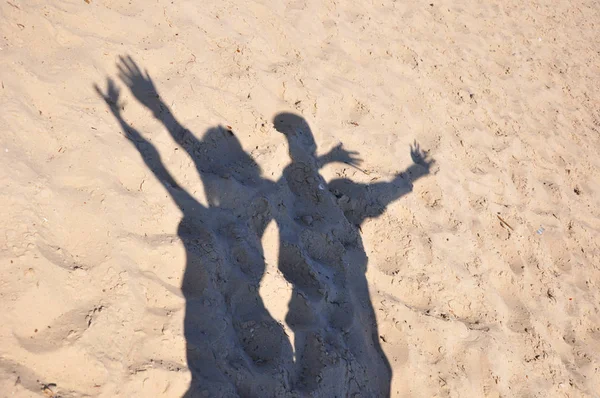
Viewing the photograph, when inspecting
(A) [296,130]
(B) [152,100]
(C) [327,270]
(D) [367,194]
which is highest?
(B) [152,100]

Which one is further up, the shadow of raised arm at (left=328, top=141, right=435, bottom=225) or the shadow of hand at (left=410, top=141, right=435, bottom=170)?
the shadow of hand at (left=410, top=141, right=435, bottom=170)

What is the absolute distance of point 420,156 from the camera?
427 cm

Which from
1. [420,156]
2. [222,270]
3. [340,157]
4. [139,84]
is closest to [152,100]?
[139,84]

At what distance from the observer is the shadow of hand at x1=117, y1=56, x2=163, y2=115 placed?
3236mm

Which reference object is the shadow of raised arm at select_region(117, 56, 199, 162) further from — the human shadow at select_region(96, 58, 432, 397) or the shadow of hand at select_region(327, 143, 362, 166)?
the shadow of hand at select_region(327, 143, 362, 166)

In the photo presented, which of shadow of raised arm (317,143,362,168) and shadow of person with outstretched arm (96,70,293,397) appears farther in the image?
shadow of raised arm (317,143,362,168)

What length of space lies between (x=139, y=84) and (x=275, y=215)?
1314mm

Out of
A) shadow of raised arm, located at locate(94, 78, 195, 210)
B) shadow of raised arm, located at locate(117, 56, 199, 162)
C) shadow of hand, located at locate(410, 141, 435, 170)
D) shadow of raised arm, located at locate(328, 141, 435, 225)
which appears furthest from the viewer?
shadow of hand, located at locate(410, 141, 435, 170)

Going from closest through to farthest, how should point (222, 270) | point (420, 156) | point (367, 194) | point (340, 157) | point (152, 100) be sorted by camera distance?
point (222, 270) → point (152, 100) → point (367, 194) → point (340, 157) → point (420, 156)

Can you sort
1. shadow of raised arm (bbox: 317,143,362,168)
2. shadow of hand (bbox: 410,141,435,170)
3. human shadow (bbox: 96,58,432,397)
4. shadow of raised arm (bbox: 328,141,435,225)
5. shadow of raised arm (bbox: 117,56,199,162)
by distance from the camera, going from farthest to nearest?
shadow of hand (bbox: 410,141,435,170)
shadow of raised arm (bbox: 317,143,362,168)
shadow of raised arm (bbox: 328,141,435,225)
shadow of raised arm (bbox: 117,56,199,162)
human shadow (bbox: 96,58,432,397)

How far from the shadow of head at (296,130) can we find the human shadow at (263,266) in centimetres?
1

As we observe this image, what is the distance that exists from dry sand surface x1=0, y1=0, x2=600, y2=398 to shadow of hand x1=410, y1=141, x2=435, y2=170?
0.07 m

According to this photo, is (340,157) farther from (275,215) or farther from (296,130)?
(275,215)

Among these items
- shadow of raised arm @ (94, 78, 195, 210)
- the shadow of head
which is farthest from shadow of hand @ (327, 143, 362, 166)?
shadow of raised arm @ (94, 78, 195, 210)
